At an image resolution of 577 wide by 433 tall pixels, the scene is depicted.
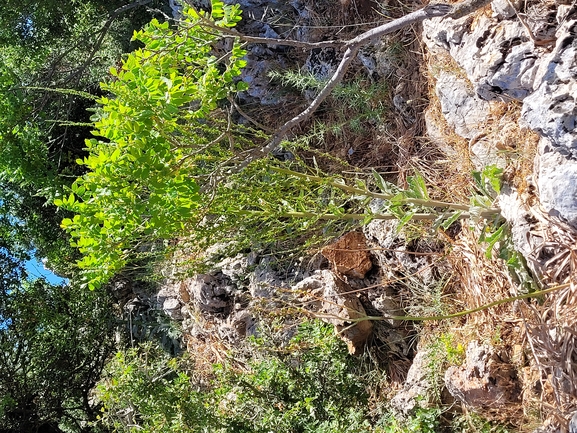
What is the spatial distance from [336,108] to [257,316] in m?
1.44

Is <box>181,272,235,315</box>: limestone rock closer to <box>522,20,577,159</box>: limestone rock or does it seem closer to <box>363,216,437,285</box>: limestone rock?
<box>363,216,437,285</box>: limestone rock

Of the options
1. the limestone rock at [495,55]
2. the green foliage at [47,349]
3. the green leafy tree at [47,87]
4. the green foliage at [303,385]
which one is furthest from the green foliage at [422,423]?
the green foliage at [47,349]

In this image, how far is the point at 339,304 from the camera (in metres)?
3.35

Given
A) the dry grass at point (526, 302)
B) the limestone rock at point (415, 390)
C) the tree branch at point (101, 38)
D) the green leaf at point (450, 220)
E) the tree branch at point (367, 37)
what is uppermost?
the tree branch at point (101, 38)

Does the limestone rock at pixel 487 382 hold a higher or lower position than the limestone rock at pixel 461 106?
lower

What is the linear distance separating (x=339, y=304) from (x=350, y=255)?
285 mm

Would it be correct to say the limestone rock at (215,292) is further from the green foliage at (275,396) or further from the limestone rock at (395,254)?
the limestone rock at (395,254)

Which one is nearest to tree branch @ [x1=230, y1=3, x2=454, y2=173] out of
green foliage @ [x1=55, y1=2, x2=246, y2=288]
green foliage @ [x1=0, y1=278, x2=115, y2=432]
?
green foliage @ [x1=55, y1=2, x2=246, y2=288]

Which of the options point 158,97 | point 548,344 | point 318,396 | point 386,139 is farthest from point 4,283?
point 548,344

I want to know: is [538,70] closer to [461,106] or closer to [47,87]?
[461,106]

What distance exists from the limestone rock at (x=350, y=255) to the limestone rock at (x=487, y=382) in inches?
34.2

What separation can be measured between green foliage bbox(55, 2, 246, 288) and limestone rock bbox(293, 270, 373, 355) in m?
1.52

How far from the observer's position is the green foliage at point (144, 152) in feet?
5.86

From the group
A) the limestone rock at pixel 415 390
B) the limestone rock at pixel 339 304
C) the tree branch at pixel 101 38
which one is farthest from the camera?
the tree branch at pixel 101 38
